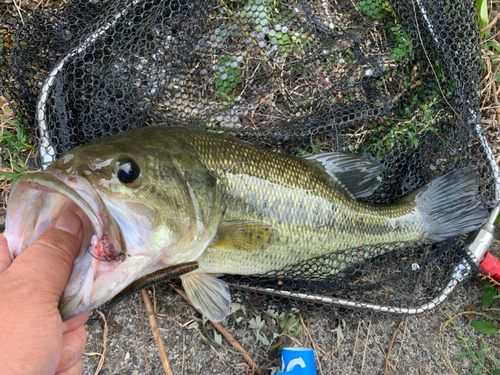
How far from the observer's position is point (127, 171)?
141 cm

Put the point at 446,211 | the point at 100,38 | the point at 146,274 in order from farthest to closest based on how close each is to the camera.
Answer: the point at 446,211, the point at 100,38, the point at 146,274

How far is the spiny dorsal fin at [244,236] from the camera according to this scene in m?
1.75

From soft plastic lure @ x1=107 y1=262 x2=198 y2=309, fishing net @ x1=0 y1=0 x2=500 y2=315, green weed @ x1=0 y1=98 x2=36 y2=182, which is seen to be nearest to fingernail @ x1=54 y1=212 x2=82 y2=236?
soft plastic lure @ x1=107 y1=262 x2=198 y2=309

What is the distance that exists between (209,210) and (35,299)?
2.64 ft

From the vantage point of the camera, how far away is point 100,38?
1.96m

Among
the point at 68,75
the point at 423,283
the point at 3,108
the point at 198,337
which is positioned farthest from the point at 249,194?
the point at 3,108

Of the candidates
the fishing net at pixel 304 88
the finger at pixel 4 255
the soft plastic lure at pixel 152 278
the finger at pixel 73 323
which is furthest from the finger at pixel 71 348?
the fishing net at pixel 304 88

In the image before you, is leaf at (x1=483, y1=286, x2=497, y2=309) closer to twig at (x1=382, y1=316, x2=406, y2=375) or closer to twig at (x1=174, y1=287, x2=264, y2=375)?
twig at (x1=382, y1=316, x2=406, y2=375)

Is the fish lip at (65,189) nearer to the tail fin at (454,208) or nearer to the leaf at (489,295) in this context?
the tail fin at (454,208)

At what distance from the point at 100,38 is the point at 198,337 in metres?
2.03

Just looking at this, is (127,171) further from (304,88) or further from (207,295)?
(304,88)

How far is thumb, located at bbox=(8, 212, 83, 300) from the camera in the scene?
117cm

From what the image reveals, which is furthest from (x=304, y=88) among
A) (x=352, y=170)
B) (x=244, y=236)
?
(x=244, y=236)

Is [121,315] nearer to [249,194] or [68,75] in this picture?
[249,194]
